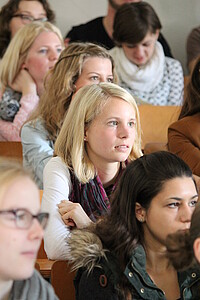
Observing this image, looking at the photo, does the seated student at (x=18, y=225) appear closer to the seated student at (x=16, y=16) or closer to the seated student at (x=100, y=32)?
the seated student at (x=16, y=16)

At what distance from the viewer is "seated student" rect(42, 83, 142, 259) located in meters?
2.53

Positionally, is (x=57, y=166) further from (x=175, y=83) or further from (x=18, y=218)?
(x=175, y=83)

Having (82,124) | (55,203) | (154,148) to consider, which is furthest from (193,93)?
(55,203)

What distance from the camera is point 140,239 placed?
2.12 meters

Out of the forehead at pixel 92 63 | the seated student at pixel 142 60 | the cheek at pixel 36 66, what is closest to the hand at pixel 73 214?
the forehead at pixel 92 63

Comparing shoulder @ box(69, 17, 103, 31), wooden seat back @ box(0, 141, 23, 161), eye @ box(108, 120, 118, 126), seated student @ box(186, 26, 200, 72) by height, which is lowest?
seated student @ box(186, 26, 200, 72)

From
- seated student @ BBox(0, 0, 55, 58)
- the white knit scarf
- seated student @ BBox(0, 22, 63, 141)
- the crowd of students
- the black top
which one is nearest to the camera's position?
the crowd of students

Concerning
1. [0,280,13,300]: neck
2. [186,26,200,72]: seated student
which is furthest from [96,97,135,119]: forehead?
[186,26,200,72]: seated student

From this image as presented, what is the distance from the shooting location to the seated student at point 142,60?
424cm

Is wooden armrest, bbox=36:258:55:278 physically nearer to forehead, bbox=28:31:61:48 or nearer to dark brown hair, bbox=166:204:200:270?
dark brown hair, bbox=166:204:200:270

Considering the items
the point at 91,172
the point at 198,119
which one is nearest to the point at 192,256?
the point at 91,172

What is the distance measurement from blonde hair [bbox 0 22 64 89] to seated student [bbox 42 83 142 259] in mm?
1251

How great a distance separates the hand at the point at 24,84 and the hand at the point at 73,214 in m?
1.46

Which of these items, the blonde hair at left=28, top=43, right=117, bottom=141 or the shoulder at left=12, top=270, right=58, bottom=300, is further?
the blonde hair at left=28, top=43, right=117, bottom=141
